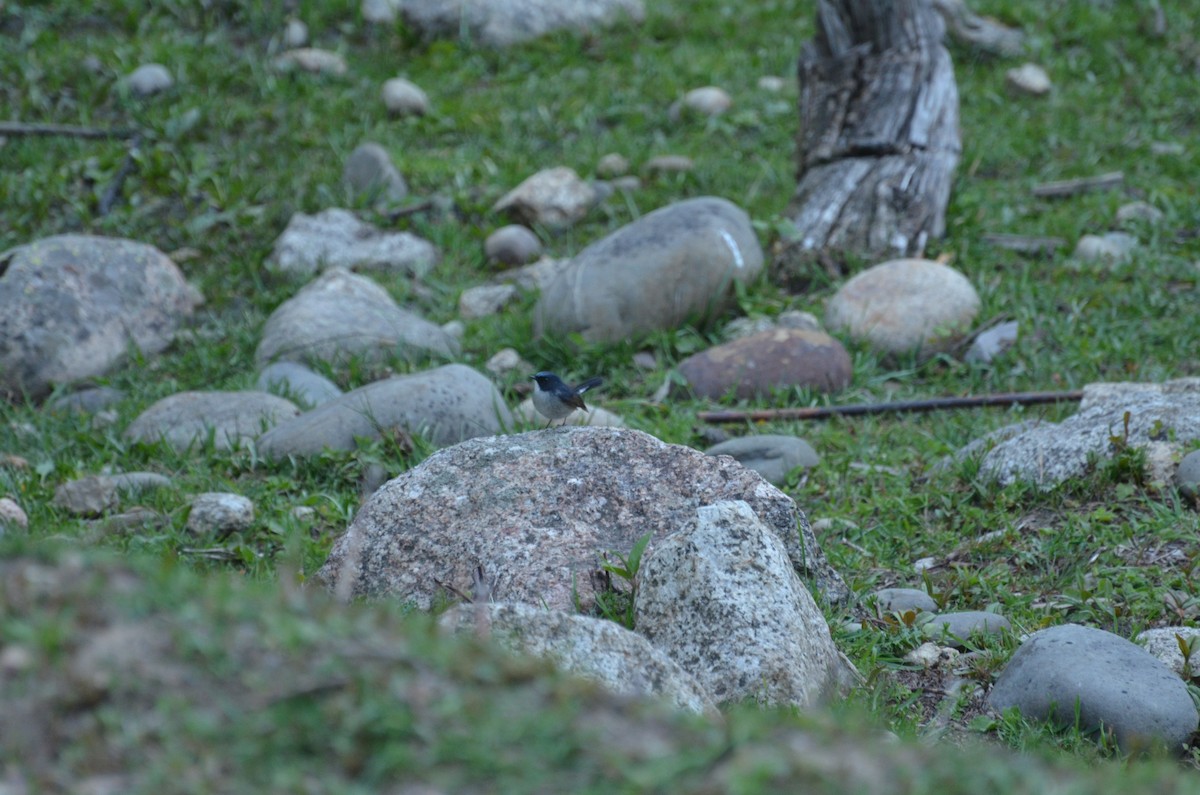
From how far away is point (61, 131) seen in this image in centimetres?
788

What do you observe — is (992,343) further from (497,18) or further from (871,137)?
(497,18)

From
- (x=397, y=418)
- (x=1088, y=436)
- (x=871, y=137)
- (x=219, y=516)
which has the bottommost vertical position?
(x=219, y=516)

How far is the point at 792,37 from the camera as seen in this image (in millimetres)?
9258

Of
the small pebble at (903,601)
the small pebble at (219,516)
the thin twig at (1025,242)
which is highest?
the thin twig at (1025,242)

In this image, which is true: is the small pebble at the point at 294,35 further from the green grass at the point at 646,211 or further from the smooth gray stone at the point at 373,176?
the smooth gray stone at the point at 373,176

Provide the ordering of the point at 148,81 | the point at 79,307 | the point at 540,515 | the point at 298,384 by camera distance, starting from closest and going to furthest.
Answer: the point at 540,515
the point at 298,384
the point at 79,307
the point at 148,81

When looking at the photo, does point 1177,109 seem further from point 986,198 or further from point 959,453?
point 959,453

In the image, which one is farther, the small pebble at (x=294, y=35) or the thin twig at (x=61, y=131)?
the small pebble at (x=294, y=35)

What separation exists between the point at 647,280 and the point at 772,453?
1.52 m

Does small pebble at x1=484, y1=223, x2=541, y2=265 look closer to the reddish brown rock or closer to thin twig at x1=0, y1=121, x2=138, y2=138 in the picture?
the reddish brown rock

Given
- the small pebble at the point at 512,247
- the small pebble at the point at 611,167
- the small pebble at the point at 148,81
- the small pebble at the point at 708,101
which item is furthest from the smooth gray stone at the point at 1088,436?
the small pebble at the point at 148,81

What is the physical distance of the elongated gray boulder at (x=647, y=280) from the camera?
5.74 metres

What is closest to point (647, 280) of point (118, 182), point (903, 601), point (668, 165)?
point (668, 165)

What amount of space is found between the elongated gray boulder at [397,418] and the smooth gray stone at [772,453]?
3.02 ft
